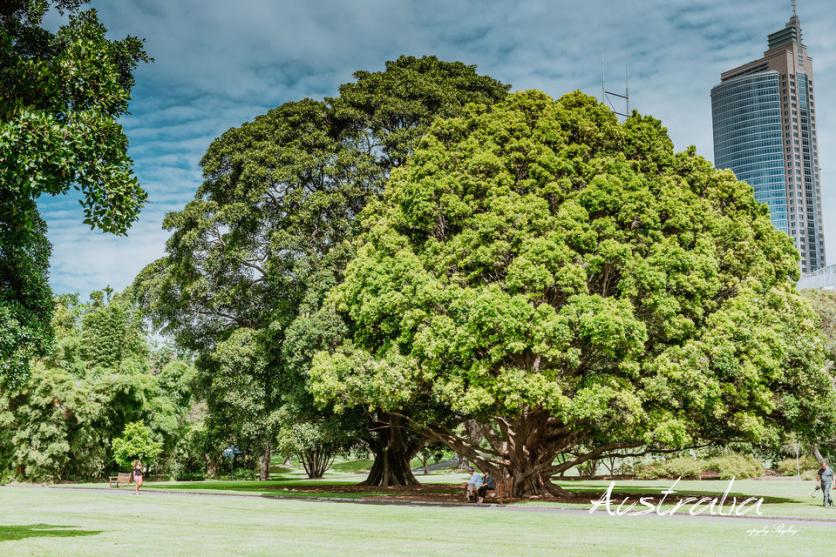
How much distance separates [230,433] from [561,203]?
64.0ft

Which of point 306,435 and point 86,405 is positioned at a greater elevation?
point 86,405

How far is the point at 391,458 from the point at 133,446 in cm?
1899

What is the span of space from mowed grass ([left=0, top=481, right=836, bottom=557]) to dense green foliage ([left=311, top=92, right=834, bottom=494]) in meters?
4.04

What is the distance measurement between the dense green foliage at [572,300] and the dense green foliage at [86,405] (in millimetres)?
17334

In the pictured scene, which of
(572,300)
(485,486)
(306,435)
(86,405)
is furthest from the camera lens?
(86,405)

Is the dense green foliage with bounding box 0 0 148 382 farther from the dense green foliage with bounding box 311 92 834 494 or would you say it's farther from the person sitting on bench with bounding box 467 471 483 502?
the person sitting on bench with bounding box 467 471 483 502

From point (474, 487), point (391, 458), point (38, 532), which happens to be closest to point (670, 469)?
point (391, 458)

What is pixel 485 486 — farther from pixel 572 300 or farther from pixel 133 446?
pixel 133 446

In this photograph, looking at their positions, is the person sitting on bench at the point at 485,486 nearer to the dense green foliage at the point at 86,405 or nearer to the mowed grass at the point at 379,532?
the mowed grass at the point at 379,532

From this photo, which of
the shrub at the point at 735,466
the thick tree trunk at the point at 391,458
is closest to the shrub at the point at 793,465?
the shrub at the point at 735,466

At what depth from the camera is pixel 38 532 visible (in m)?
13.1

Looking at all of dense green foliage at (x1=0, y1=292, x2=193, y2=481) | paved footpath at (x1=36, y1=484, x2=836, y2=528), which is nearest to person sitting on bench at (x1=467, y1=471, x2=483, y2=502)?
paved footpath at (x1=36, y1=484, x2=836, y2=528)

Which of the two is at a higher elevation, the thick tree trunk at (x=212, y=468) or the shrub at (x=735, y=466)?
the shrub at (x=735, y=466)

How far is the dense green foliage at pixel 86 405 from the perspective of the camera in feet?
132
